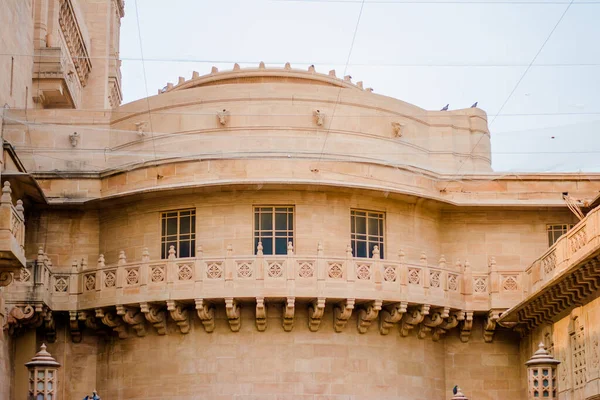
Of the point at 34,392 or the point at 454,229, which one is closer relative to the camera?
the point at 34,392

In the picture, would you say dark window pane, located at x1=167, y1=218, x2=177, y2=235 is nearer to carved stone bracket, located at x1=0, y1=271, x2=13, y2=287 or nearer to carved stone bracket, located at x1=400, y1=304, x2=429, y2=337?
carved stone bracket, located at x1=0, y1=271, x2=13, y2=287

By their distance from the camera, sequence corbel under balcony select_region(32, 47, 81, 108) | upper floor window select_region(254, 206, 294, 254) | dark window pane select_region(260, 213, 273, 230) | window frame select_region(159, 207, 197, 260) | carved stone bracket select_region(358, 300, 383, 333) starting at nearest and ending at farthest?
carved stone bracket select_region(358, 300, 383, 333), upper floor window select_region(254, 206, 294, 254), dark window pane select_region(260, 213, 273, 230), window frame select_region(159, 207, 197, 260), corbel under balcony select_region(32, 47, 81, 108)

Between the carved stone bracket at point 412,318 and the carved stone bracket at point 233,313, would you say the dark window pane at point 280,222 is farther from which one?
the carved stone bracket at point 412,318

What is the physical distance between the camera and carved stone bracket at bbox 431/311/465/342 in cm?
4369

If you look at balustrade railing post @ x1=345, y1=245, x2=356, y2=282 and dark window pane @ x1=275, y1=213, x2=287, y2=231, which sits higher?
dark window pane @ x1=275, y1=213, x2=287, y2=231

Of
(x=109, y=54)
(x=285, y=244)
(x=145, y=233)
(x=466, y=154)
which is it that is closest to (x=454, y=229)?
(x=466, y=154)

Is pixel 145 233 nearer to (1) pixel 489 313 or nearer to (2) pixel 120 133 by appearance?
(2) pixel 120 133

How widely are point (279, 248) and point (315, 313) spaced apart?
8.79 feet

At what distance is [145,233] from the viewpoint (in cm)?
4409

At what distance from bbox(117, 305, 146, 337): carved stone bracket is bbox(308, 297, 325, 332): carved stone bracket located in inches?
196

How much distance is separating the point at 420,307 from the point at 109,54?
28408mm

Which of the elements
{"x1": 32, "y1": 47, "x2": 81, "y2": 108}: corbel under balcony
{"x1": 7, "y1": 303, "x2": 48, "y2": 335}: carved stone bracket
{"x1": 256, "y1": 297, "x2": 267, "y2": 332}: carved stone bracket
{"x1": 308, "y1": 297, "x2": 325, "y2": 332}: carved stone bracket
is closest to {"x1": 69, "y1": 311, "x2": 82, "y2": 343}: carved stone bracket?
{"x1": 7, "y1": 303, "x2": 48, "y2": 335}: carved stone bracket

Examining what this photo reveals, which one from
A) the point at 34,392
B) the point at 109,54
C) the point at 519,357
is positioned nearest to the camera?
the point at 34,392

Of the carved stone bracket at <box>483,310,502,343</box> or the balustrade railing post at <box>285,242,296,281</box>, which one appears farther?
the carved stone bracket at <box>483,310,502,343</box>
